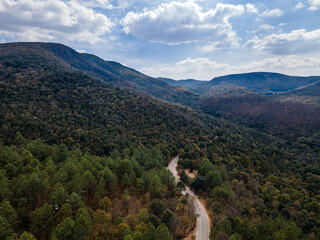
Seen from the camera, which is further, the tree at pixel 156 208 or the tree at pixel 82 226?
the tree at pixel 156 208

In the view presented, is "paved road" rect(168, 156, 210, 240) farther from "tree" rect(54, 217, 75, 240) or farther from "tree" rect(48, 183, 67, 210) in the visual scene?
"tree" rect(48, 183, 67, 210)

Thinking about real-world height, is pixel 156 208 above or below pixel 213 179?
above

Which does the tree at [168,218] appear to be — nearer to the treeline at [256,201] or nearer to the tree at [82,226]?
the treeline at [256,201]

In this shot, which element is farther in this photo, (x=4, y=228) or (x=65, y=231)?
(x=65, y=231)

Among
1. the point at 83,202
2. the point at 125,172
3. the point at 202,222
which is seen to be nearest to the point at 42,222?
the point at 83,202

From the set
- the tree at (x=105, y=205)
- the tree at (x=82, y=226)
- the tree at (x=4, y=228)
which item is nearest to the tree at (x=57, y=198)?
the tree at (x=82, y=226)

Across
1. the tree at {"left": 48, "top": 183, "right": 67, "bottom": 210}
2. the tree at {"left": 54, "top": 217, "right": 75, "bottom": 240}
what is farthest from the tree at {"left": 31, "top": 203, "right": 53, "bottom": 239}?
the tree at {"left": 54, "top": 217, "right": 75, "bottom": 240}

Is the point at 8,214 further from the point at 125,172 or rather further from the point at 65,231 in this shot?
the point at 125,172
